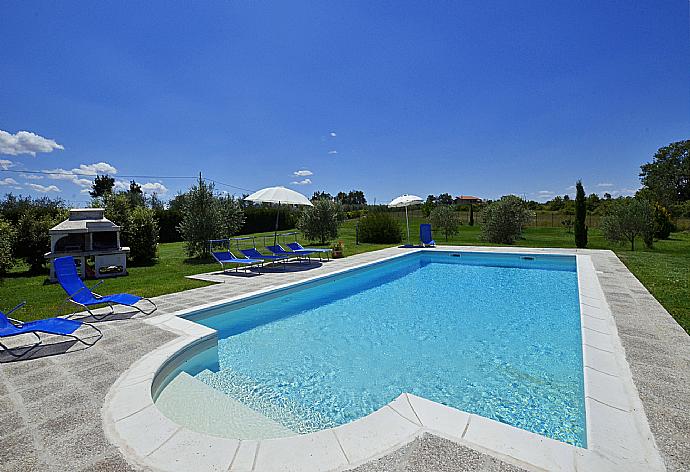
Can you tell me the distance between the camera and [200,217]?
12.0 m

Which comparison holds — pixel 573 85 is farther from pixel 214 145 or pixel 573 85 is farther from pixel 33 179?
pixel 33 179

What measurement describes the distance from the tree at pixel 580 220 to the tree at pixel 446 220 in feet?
21.2

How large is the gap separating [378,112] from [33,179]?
88.9 ft

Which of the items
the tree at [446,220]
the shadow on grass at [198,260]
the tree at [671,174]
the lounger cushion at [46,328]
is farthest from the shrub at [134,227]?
the tree at [671,174]

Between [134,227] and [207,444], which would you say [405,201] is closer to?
[134,227]

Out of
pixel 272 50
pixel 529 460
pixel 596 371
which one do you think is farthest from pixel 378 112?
pixel 529 460

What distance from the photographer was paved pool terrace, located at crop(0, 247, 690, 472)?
Result: 6.72 ft

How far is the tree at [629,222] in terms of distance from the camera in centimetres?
1510

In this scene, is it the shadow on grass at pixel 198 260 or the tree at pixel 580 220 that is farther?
the tree at pixel 580 220

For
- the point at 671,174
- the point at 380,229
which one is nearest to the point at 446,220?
the point at 380,229

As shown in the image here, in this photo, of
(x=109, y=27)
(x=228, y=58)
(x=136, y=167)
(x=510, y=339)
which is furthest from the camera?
(x=136, y=167)

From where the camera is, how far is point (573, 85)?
42.3 ft

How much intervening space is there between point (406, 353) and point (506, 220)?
15.3 m

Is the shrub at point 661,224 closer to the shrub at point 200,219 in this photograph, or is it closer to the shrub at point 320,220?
the shrub at point 320,220
